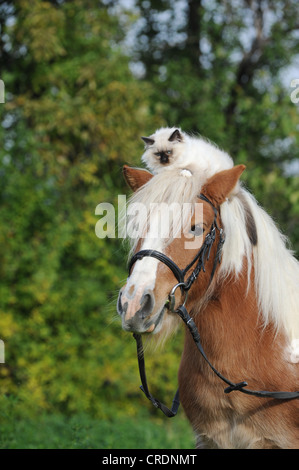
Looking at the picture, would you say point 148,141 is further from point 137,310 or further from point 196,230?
point 137,310

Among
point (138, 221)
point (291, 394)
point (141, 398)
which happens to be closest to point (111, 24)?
point (141, 398)

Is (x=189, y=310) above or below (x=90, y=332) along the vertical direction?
above

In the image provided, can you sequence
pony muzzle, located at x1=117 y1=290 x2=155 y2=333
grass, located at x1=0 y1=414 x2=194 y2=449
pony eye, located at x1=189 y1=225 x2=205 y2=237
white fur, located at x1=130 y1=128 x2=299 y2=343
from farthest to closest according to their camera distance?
1. grass, located at x1=0 y1=414 x2=194 y2=449
2. white fur, located at x1=130 y1=128 x2=299 y2=343
3. pony eye, located at x1=189 y1=225 x2=205 y2=237
4. pony muzzle, located at x1=117 y1=290 x2=155 y2=333

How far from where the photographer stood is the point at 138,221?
2.65m

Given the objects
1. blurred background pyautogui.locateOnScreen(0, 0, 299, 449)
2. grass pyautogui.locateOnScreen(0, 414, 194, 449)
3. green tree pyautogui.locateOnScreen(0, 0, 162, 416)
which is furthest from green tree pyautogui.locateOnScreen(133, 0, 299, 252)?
grass pyautogui.locateOnScreen(0, 414, 194, 449)

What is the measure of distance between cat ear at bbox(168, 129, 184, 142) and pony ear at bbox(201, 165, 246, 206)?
11.6 inches

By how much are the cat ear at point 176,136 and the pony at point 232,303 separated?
0.17 m

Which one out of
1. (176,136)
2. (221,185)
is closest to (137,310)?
(221,185)

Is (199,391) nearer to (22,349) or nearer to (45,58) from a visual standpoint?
(22,349)

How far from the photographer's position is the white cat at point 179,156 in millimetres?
2822

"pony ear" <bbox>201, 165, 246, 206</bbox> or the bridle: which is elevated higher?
"pony ear" <bbox>201, 165, 246, 206</bbox>

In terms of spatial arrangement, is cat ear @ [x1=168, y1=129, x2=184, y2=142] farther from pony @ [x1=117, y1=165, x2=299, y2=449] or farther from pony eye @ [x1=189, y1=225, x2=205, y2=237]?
pony eye @ [x1=189, y1=225, x2=205, y2=237]

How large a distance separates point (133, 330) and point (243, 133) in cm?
839

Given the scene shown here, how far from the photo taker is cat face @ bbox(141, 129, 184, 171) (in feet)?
9.27
